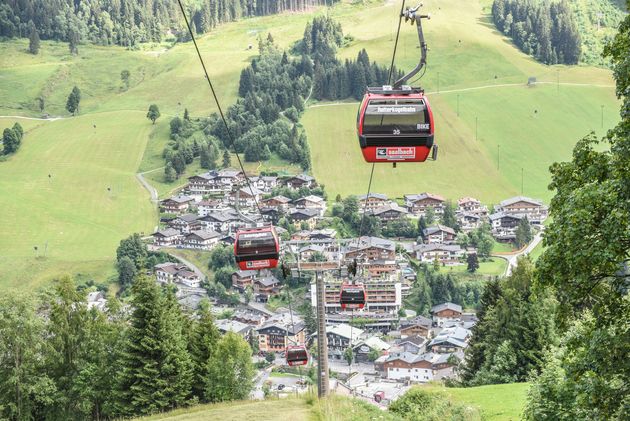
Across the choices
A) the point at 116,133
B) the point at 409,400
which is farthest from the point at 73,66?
the point at 409,400

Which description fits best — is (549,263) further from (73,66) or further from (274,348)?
(73,66)

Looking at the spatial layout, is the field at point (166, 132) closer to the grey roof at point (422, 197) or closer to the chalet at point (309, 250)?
the grey roof at point (422, 197)

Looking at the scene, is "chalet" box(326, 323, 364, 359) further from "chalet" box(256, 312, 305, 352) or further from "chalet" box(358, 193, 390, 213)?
"chalet" box(358, 193, 390, 213)

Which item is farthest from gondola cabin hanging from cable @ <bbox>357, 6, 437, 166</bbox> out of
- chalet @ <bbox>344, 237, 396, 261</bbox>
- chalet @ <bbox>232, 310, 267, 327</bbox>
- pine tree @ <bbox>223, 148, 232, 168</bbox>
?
pine tree @ <bbox>223, 148, 232, 168</bbox>

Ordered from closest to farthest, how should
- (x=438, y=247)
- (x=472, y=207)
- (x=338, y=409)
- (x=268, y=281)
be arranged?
(x=338, y=409) → (x=268, y=281) → (x=438, y=247) → (x=472, y=207)

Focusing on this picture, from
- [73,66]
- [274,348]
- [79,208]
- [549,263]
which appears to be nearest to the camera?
[549,263]

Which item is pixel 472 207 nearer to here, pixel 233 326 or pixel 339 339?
pixel 339 339

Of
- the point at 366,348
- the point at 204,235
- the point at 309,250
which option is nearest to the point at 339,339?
the point at 366,348
